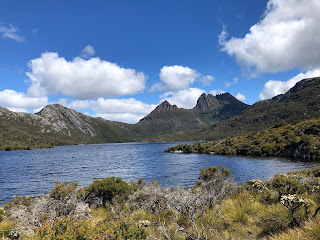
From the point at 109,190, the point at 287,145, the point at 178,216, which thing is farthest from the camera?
the point at 287,145

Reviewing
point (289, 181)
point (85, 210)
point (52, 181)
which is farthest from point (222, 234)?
point (52, 181)

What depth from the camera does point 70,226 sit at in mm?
6137

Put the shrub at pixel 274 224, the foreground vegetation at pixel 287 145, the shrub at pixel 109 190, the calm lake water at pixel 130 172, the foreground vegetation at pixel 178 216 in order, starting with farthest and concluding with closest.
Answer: the foreground vegetation at pixel 287 145, the calm lake water at pixel 130 172, the shrub at pixel 109 190, the shrub at pixel 274 224, the foreground vegetation at pixel 178 216

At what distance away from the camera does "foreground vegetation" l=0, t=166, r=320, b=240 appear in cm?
613

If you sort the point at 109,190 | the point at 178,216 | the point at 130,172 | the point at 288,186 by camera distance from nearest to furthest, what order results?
1. the point at 178,216
2. the point at 288,186
3. the point at 109,190
4. the point at 130,172

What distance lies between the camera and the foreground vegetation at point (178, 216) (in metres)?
6.13

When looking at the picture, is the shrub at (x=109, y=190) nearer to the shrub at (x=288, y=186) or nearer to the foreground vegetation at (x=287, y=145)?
the shrub at (x=288, y=186)

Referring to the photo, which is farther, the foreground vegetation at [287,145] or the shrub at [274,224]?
the foreground vegetation at [287,145]

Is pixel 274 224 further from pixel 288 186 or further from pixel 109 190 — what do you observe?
pixel 109 190

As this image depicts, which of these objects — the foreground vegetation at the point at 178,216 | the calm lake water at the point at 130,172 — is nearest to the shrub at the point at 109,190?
the foreground vegetation at the point at 178,216

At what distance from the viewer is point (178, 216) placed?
35.4 ft

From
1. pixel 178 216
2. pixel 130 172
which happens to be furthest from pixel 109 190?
pixel 130 172

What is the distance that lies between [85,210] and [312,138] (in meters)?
83.6

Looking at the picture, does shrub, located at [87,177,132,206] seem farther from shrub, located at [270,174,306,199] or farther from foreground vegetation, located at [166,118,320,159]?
foreground vegetation, located at [166,118,320,159]
